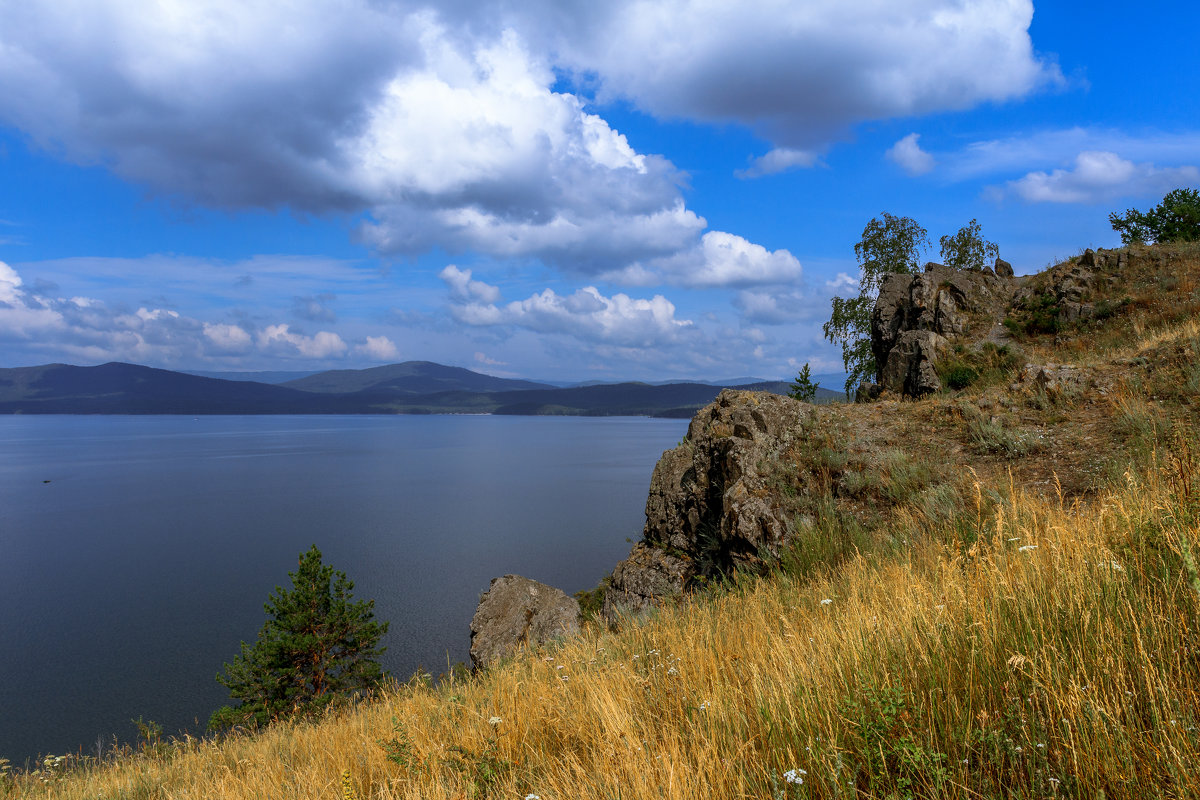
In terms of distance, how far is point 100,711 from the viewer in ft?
96.6

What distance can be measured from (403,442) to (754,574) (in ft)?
593

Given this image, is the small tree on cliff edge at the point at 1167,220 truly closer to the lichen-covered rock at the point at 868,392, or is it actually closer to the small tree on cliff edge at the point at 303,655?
the lichen-covered rock at the point at 868,392

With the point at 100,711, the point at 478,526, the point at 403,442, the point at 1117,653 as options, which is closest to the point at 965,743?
the point at 1117,653

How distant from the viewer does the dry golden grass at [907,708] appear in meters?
2.21

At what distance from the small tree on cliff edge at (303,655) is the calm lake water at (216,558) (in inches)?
90.5

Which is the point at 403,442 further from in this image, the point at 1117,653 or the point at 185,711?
the point at 1117,653

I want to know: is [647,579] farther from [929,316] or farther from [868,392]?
[929,316]

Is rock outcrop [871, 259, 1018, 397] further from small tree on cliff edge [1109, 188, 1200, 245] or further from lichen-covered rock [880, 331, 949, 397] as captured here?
small tree on cliff edge [1109, 188, 1200, 245]

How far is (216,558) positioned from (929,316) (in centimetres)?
5756

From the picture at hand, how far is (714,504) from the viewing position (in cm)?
1450

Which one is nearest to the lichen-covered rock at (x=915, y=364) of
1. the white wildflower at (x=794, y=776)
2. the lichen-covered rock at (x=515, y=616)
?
the lichen-covered rock at (x=515, y=616)

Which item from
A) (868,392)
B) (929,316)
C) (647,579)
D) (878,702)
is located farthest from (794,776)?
(929,316)

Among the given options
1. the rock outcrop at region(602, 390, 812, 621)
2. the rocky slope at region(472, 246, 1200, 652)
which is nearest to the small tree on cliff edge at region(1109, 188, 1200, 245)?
the rocky slope at region(472, 246, 1200, 652)

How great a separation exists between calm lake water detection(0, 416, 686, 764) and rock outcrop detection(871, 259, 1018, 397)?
2558 cm
